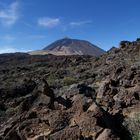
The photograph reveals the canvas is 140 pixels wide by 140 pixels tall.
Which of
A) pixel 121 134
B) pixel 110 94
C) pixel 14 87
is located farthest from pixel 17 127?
pixel 14 87

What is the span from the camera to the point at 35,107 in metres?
10.6

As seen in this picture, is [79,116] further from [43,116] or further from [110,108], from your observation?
[110,108]

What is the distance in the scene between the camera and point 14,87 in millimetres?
30766

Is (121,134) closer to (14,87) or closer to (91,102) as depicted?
(91,102)

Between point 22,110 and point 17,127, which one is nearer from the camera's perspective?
point 17,127

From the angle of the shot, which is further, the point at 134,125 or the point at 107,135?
the point at 134,125

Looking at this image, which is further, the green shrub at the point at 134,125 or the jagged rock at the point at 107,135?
the green shrub at the point at 134,125

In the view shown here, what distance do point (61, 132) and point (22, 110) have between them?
7.97 feet

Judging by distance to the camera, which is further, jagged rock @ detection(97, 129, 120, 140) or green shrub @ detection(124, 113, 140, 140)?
green shrub @ detection(124, 113, 140, 140)

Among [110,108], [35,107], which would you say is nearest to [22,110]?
[35,107]

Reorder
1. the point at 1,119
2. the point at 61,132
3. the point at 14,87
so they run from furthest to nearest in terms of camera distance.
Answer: the point at 14,87 < the point at 1,119 < the point at 61,132

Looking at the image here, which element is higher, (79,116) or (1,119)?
(79,116)

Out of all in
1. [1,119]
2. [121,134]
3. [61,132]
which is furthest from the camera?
[1,119]

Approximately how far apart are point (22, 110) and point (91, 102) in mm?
2177
